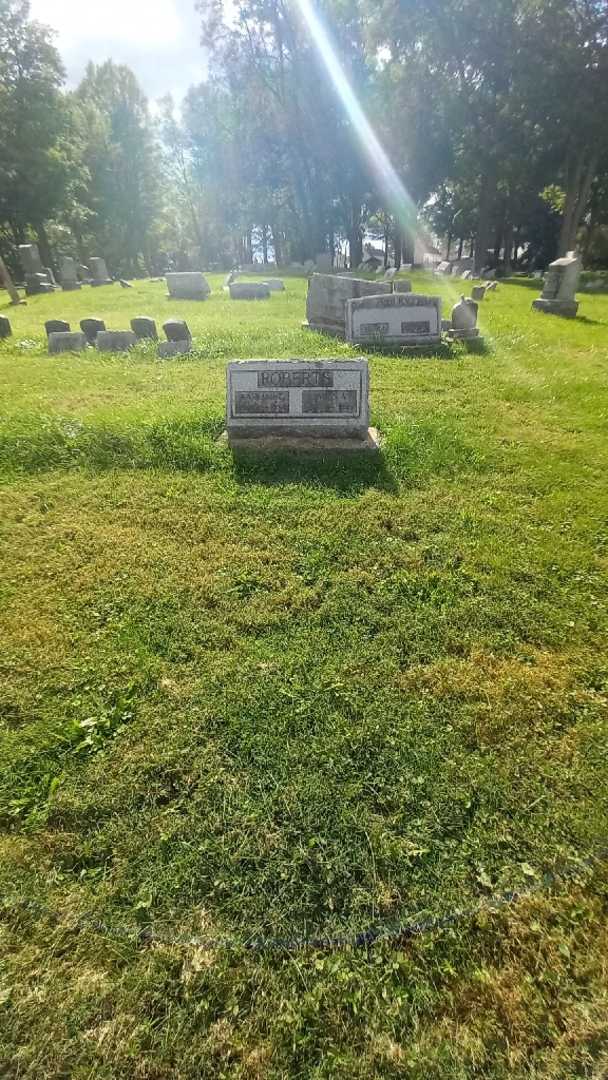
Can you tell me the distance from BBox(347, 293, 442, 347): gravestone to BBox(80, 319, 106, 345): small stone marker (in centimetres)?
488

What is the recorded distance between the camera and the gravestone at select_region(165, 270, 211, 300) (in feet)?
62.0

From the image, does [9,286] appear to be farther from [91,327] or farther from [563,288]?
[563,288]

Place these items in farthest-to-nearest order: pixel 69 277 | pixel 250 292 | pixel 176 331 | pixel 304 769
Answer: pixel 69 277 < pixel 250 292 < pixel 176 331 < pixel 304 769

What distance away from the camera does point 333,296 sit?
11.3 metres

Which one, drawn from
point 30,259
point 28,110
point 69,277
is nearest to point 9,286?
point 30,259

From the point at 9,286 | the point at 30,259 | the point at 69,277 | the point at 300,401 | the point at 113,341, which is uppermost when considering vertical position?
the point at 30,259

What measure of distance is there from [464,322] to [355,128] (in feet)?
87.5

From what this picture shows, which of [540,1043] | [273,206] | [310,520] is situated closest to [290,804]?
[540,1043]

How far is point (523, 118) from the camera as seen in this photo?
23.8 metres

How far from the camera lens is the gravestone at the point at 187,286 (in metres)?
18.9

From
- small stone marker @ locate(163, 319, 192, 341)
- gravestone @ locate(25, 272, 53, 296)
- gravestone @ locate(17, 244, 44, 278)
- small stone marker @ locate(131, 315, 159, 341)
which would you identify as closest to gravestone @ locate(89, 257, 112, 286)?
gravestone @ locate(17, 244, 44, 278)

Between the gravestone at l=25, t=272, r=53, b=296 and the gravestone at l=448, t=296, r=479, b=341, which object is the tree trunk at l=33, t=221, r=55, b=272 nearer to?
the gravestone at l=25, t=272, r=53, b=296

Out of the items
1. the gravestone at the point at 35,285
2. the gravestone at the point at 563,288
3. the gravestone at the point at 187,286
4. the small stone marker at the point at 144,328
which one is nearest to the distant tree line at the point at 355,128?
the gravestone at the point at 35,285

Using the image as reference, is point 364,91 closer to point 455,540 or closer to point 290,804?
point 455,540
